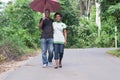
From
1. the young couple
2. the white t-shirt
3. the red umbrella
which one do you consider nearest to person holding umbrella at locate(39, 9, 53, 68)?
the young couple

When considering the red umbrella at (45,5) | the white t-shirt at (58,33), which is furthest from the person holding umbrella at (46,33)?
the red umbrella at (45,5)

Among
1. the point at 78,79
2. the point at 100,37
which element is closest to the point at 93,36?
the point at 100,37

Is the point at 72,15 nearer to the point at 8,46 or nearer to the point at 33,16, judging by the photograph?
the point at 33,16

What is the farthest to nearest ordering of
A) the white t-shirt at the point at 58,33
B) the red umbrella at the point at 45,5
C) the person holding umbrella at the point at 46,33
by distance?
the red umbrella at the point at 45,5, the person holding umbrella at the point at 46,33, the white t-shirt at the point at 58,33

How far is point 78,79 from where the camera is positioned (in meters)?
11.2

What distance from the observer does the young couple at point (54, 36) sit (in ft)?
46.2

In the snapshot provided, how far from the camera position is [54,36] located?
Result: 14.1 meters

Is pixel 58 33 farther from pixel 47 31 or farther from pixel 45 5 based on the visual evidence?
pixel 45 5

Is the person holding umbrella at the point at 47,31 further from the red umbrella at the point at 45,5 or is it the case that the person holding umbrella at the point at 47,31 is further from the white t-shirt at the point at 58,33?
the white t-shirt at the point at 58,33

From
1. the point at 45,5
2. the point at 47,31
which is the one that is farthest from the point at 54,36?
the point at 45,5

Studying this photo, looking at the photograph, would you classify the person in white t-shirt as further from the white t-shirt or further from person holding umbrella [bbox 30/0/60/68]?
person holding umbrella [bbox 30/0/60/68]

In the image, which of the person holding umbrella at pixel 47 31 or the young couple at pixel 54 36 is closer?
the young couple at pixel 54 36

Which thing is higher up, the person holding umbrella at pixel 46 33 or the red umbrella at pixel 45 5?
the red umbrella at pixel 45 5

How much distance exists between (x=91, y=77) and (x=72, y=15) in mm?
31352
